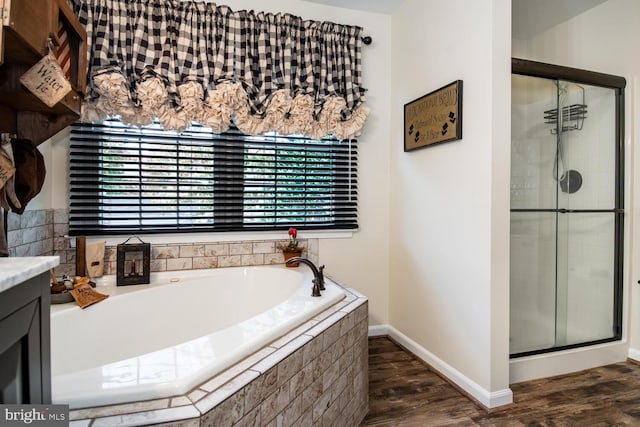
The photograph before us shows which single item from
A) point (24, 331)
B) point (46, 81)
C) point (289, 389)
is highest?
point (46, 81)

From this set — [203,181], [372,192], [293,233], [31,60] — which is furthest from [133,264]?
[372,192]

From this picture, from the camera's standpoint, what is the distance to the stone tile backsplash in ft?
6.18

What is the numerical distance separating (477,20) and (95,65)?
231 centimetres

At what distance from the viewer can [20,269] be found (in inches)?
24.0

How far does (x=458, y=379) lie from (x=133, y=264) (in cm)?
217

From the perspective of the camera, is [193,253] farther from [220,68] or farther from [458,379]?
[458,379]

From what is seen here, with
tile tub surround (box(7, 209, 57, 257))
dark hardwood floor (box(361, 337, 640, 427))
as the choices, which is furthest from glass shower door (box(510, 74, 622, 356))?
tile tub surround (box(7, 209, 57, 257))

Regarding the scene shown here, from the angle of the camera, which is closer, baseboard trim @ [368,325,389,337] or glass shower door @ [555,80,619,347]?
glass shower door @ [555,80,619,347]

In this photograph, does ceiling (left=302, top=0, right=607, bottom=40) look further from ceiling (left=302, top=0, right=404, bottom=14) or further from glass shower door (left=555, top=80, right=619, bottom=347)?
glass shower door (left=555, top=80, right=619, bottom=347)

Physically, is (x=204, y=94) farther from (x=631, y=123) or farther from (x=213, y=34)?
(x=631, y=123)

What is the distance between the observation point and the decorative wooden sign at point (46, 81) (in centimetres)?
89

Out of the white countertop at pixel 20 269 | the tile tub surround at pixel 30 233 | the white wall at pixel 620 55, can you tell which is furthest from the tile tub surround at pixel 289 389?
the white wall at pixel 620 55

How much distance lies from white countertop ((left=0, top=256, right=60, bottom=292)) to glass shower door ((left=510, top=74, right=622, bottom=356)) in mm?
2422

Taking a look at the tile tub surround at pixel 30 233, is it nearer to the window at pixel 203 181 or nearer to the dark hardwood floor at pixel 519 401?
the window at pixel 203 181
